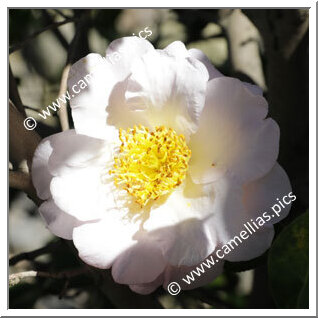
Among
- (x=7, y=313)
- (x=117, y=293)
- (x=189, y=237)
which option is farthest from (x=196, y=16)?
(x=7, y=313)

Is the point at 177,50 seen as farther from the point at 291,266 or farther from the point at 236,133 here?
the point at 291,266

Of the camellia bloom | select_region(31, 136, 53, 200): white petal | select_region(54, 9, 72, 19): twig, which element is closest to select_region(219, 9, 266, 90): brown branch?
the camellia bloom

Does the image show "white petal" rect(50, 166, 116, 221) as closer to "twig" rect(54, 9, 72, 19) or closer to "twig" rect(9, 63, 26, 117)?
"twig" rect(9, 63, 26, 117)

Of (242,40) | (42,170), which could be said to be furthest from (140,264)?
(242,40)

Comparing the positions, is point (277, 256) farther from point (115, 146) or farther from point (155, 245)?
point (115, 146)
